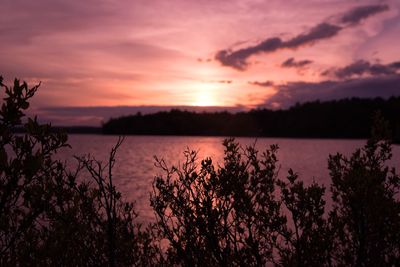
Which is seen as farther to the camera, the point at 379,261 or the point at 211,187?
the point at 379,261

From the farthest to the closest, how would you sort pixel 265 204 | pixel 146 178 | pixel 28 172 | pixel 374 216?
pixel 146 178, pixel 265 204, pixel 374 216, pixel 28 172

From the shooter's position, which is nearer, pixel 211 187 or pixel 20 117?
pixel 20 117

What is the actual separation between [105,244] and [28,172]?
516cm

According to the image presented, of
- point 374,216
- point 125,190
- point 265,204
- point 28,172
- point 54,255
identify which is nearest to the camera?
point 28,172

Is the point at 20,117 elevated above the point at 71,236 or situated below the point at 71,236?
above

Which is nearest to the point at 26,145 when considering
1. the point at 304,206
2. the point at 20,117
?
the point at 20,117

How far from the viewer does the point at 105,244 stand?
838cm

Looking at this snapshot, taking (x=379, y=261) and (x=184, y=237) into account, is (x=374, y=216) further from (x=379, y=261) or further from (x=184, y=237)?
(x=184, y=237)

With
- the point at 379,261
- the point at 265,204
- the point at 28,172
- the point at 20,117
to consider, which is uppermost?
the point at 20,117

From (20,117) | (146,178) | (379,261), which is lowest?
(146,178)

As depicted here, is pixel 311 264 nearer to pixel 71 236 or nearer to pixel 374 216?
pixel 374 216

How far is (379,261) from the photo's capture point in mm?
8672

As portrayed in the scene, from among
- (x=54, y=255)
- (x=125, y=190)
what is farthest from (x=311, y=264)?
(x=125, y=190)

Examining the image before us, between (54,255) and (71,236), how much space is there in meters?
0.55
